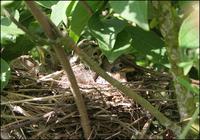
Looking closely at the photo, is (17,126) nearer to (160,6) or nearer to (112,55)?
(112,55)

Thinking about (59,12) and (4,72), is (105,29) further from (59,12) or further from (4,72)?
(4,72)

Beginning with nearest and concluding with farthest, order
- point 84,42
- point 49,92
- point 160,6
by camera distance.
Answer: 1. point 160,6
2. point 49,92
3. point 84,42

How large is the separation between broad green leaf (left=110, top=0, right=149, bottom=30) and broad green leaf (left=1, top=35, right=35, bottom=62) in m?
0.40

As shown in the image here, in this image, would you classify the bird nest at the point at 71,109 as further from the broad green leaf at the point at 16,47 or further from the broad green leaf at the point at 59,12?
the broad green leaf at the point at 59,12

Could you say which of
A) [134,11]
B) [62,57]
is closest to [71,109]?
[62,57]

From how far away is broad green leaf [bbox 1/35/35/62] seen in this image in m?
1.22

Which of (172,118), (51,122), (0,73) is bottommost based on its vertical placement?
(172,118)

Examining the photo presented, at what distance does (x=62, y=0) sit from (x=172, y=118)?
15.0 inches

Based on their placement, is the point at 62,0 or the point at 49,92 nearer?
the point at 62,0

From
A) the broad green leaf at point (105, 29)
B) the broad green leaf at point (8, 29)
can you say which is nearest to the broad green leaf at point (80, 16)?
the broad green leaf at point (105, 29)

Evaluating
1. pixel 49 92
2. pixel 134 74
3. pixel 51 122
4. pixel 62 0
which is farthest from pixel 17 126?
pixel 134 74

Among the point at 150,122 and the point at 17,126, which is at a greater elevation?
the point at 17,126

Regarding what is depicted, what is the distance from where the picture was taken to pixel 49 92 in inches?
48.4

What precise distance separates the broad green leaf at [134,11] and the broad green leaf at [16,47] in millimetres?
403
